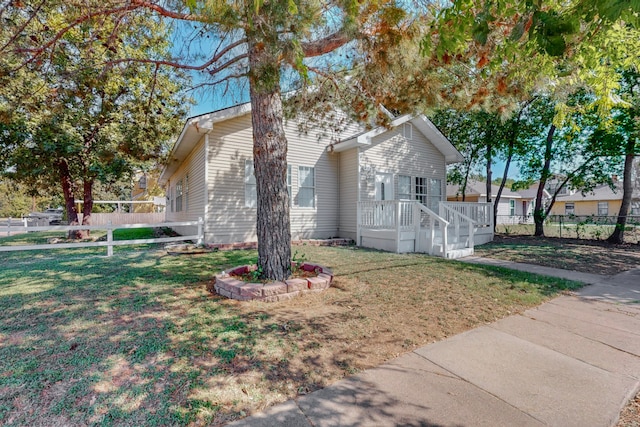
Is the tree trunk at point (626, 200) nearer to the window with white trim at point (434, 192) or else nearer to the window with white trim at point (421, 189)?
the window with white trim at point (434, 192)

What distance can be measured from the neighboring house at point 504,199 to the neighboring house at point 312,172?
14472mm

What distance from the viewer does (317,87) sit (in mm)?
6707

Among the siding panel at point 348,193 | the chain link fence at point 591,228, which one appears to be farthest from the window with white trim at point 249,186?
the chain link fence at point 591,228

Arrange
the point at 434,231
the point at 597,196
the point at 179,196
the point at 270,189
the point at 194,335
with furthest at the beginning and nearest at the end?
the point at 597,196 < the point at 179,196 < the point at 434,231 < the point at 270,189 < the point at 194,335

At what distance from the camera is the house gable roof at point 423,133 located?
1000cm

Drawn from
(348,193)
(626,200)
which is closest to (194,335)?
(348,193)

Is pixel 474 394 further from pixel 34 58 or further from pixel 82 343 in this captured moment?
pixel 34 58

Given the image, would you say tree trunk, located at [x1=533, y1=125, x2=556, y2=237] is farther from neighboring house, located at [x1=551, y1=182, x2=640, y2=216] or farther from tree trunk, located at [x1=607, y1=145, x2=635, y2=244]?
neighboring house, located at [x1=551, y1=182, x2=640, y2=216]

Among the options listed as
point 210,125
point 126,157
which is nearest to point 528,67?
point 210,125

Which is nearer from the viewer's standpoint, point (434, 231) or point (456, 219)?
point (434, 231)

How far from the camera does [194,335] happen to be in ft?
9.82

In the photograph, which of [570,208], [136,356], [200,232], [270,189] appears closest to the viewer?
[136,356]

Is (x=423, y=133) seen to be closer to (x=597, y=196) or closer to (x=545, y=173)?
(x=545, y=173)

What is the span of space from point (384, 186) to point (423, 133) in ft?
10.4
